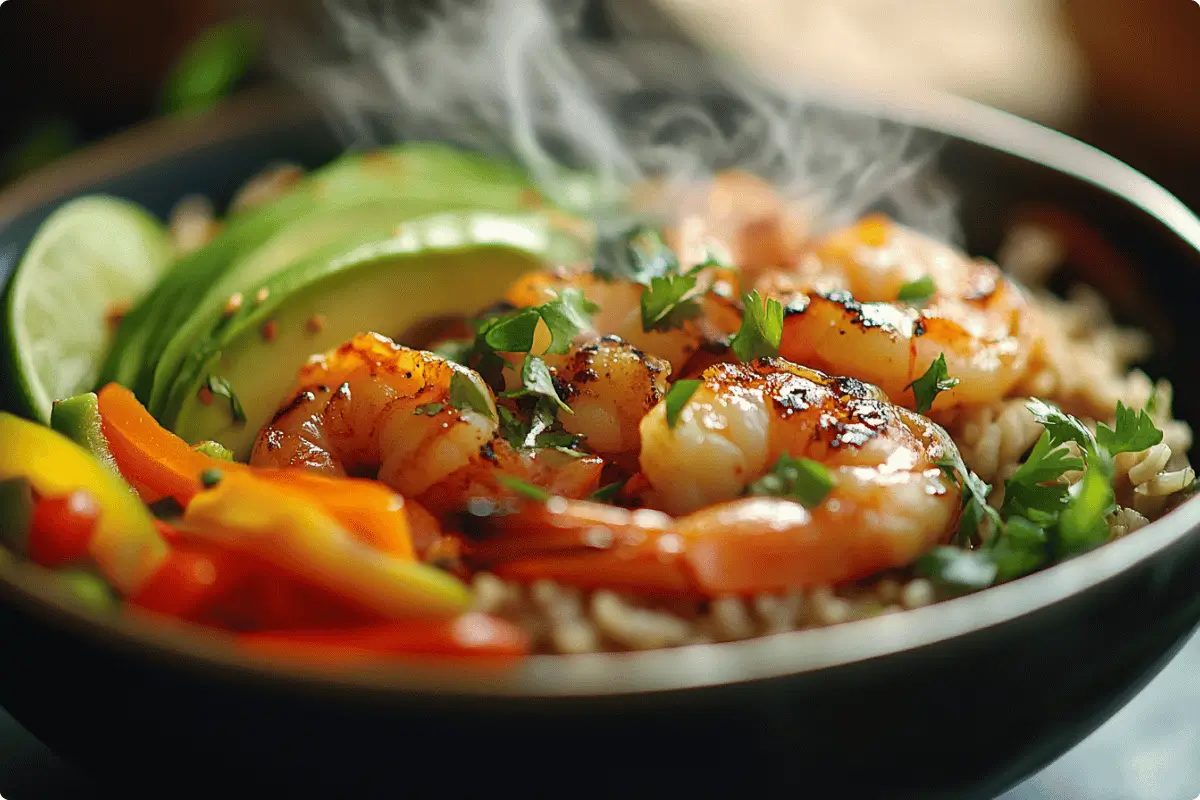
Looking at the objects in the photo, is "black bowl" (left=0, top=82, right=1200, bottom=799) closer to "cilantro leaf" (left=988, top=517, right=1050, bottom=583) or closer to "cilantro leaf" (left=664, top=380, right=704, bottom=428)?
"cilantro leaf" (left=988, top=517, right=1050, bottom=583)

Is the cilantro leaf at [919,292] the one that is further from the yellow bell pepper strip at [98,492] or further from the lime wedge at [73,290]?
the lime wedge at [73,290]

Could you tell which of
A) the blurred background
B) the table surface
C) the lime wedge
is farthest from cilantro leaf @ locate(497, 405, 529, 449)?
the blurred background

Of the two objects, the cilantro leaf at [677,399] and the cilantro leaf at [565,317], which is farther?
the cilantro leaf at [565,317]

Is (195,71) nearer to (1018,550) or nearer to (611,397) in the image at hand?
(611,397)

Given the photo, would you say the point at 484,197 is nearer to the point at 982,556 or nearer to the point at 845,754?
the point at 982,556

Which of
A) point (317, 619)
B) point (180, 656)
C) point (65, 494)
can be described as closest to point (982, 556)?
point (317, 619)

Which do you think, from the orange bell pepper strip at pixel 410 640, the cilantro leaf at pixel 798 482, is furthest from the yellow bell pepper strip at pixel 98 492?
the cilantro leaf at pixel 798 482
